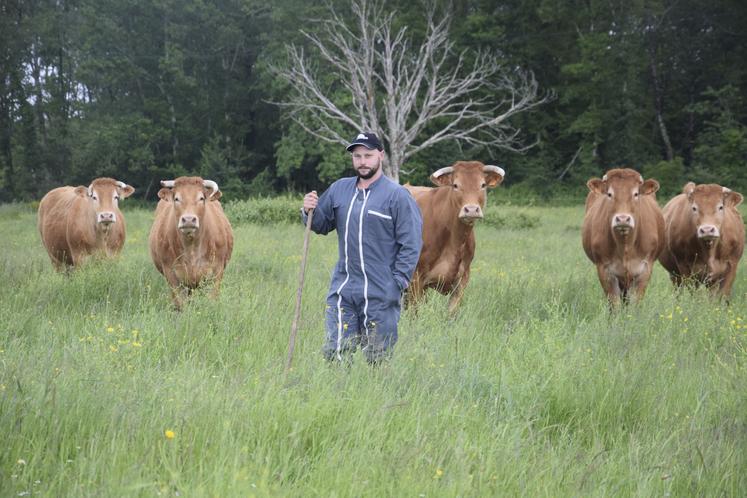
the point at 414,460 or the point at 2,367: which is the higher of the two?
the point at 2,367

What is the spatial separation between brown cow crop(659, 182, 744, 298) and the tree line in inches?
868

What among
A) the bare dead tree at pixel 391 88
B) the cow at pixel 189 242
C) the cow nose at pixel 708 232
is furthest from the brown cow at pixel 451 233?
the bare dead tree at pixel 391 88

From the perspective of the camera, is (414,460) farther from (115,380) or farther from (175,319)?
(175,319)

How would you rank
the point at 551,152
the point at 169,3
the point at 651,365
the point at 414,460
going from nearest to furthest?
1. the point at 414,460
2. the point at 651,365
3. the point at 551,152
4. the point at 169,3

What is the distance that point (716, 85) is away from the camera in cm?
3544

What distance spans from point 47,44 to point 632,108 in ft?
114

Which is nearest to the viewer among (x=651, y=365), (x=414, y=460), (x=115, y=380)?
(x=414, y=460)

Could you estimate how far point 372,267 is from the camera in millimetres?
4996

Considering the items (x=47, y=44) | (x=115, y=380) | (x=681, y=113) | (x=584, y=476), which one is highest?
(x=47, y=44)

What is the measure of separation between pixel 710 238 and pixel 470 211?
354 cm

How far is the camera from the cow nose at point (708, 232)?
863 cm

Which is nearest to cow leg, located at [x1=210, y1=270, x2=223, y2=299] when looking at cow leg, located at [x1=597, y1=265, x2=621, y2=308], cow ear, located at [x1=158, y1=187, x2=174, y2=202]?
cow ear, located at [x1=158, y1=187, x2=174, y2=202]

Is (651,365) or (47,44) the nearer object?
(651,365)

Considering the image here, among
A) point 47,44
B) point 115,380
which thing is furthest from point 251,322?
point 47,44
